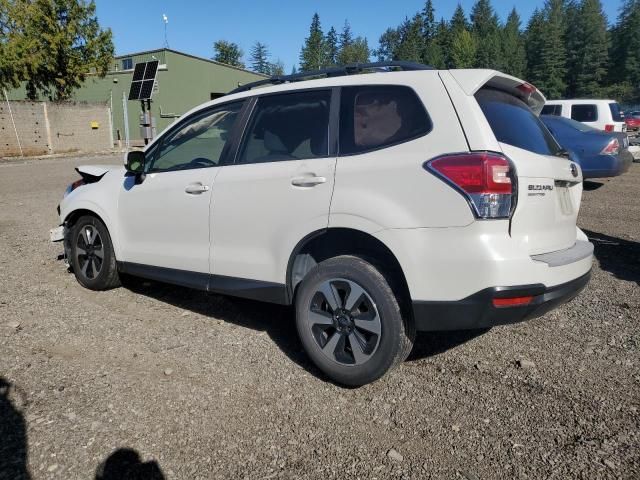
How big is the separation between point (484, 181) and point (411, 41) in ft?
414

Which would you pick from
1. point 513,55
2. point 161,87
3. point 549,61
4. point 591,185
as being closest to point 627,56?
point 549,61

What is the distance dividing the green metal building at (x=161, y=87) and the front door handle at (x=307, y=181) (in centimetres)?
3441

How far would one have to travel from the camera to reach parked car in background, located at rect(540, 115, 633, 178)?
936cm

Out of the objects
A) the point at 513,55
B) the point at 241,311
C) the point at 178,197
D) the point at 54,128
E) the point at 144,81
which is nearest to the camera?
the point at 178,197

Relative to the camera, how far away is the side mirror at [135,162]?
399 centimetres

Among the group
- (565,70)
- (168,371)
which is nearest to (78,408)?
(168,371)

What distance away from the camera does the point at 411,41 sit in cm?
11744

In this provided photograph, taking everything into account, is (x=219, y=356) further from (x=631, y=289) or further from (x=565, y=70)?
(x=565, y=70)

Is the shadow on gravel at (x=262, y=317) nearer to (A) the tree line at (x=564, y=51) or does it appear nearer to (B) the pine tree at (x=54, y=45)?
(B) the pine tree at (x=54, y=45)

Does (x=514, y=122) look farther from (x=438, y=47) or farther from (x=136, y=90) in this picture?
(x=438, y=47)

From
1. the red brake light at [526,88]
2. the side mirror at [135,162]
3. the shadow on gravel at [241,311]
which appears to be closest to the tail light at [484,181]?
the red brake light at [526,88]

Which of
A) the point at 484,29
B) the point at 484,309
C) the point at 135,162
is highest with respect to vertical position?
the point at 484,29

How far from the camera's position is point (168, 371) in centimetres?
322

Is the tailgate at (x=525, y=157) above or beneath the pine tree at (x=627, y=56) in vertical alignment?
beneath
